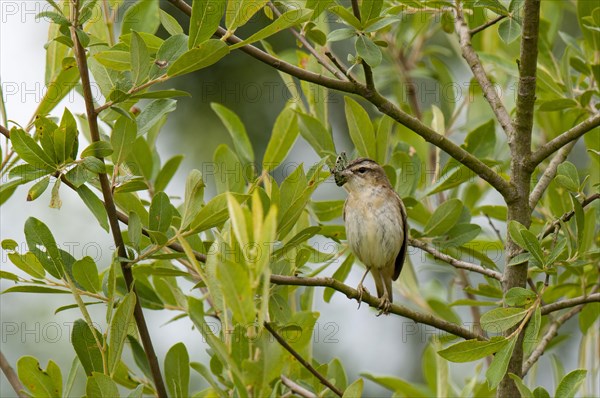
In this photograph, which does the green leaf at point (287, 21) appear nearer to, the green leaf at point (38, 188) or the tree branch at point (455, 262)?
the green leaf at point (38, 188)

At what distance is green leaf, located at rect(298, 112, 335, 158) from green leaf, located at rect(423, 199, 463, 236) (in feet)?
1.74

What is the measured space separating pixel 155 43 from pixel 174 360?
3.52ft

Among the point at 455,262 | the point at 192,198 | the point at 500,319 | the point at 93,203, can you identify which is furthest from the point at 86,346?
the point at 455,262

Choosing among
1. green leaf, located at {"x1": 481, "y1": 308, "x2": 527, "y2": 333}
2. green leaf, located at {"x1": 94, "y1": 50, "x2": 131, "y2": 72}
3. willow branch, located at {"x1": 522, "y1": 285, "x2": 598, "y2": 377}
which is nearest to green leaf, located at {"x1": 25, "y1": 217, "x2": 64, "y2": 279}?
green leaf, located at {"x1": 94, "y1": 50, "x2": 131, "y2": 72}

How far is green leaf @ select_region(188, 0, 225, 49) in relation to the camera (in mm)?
2217

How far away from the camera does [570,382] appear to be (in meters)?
2.67

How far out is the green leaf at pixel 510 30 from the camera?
9.95ft

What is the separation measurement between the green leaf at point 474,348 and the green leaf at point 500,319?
0.04 meters

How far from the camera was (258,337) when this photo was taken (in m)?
1.79

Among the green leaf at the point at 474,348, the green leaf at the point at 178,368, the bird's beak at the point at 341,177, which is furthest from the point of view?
the bird's beak at the point at 341,177

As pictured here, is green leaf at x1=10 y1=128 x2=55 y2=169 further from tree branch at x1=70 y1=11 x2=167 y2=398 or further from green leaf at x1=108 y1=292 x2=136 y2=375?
green leaf at x1=108 y1=292 x2=136 y2=375

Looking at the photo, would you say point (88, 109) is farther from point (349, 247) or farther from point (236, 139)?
point (349, 247)

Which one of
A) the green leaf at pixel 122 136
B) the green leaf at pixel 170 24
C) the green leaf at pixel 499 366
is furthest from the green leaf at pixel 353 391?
the green leaf at pixel 170 24

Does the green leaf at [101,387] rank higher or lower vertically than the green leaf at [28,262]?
lower
